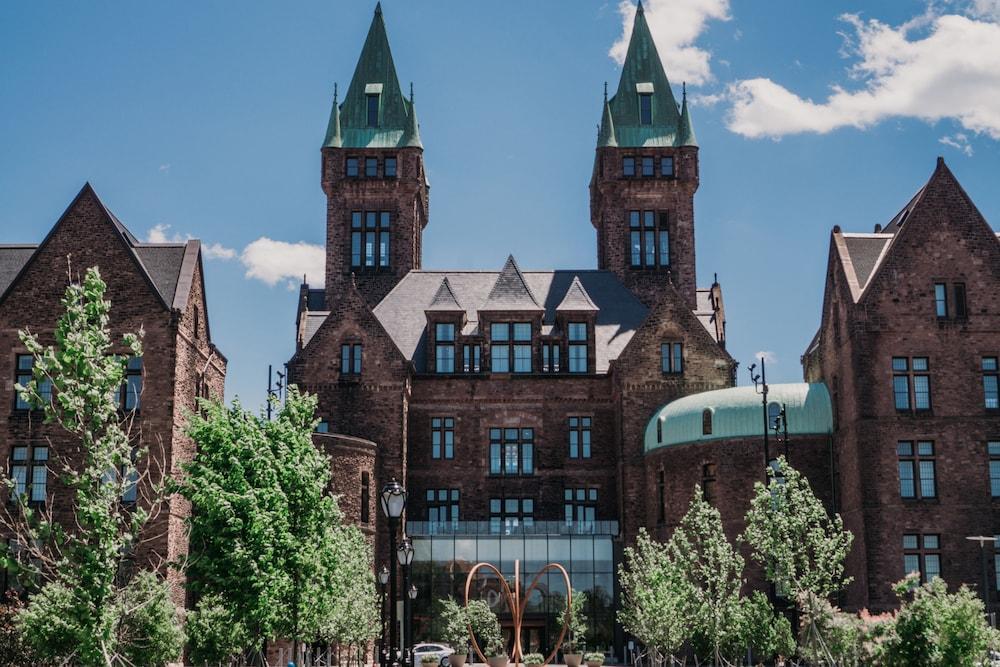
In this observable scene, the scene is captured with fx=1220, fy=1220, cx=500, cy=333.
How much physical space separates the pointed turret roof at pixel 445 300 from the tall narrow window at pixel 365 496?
10.8 m

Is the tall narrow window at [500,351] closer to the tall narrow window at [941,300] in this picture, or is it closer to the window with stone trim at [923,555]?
the tall narrow window at [941,300]

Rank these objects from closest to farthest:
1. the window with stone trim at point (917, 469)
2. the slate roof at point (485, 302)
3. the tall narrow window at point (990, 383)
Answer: the window with stone trim at point (917, 469) < the tall narrow window at point (990, 383) < the slate roof at point (485, 302)

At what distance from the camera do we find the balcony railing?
203 feet

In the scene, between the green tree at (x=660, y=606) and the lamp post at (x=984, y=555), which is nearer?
the green tree at (x=660, y=606)

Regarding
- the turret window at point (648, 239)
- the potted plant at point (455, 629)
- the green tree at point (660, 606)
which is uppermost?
the turret window at point (648, 239)

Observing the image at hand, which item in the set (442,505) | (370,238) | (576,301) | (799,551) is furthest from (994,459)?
(370,238)

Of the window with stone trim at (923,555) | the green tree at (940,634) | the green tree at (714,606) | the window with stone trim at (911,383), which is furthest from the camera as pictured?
the window with stone trim at (911,383)

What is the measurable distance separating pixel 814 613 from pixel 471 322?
34143mm

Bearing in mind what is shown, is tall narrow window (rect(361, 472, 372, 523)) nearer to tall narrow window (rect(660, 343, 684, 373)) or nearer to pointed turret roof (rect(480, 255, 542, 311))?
pointed turret roof (rect(480, 255, 542, 311))

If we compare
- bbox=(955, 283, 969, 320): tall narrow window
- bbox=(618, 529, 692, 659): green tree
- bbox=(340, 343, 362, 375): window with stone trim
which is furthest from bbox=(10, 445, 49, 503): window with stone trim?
bbox=(955, 283, 969, 320): tall narrow window

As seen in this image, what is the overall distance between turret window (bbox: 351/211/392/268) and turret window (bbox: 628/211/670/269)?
14.8 m

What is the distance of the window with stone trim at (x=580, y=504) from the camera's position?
65.0 metres

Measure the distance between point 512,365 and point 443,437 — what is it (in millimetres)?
5372

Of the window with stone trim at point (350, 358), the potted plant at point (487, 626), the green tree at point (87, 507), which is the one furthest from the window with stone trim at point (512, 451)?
the green tree at point (87, 507)
